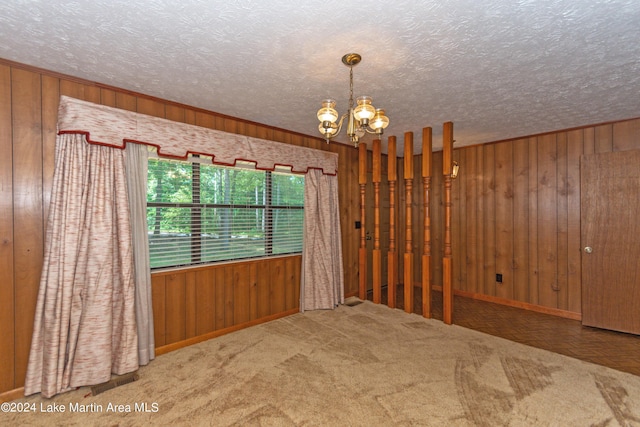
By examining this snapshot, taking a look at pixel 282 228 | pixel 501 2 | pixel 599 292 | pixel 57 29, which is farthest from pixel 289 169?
pixel 599 292

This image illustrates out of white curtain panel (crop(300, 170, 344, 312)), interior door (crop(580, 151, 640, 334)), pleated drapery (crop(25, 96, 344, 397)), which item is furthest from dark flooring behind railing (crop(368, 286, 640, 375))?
pleated drapery (crop(25, 96, 344, 397))

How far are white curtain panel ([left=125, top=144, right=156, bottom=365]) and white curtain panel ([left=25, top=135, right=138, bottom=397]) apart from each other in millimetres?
95

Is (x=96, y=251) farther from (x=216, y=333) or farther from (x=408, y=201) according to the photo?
(x=408, y=201)

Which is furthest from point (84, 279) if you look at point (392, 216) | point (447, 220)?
point (447, 220)

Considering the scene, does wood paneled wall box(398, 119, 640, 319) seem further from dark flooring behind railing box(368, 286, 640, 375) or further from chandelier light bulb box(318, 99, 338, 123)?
chandelier light bulb box(318, 99, 338, 123)

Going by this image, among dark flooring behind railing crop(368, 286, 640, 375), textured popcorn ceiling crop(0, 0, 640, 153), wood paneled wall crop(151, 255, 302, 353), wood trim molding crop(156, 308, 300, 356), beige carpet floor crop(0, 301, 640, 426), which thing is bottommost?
dark flooring behind railing crop(368, 286, 640, 375)

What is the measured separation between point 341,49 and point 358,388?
7.94 feet

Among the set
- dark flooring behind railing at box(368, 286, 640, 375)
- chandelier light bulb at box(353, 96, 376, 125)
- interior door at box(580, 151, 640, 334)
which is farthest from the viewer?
interior door at box(580, 151, 640, 334)

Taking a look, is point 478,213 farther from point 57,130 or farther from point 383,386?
point 57,130

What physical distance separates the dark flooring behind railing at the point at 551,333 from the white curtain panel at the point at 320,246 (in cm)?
96

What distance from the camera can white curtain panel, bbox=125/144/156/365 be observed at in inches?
100.0

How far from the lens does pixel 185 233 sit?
9.73ft

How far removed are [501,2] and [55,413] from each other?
367cm

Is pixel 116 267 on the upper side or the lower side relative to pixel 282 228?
lower
